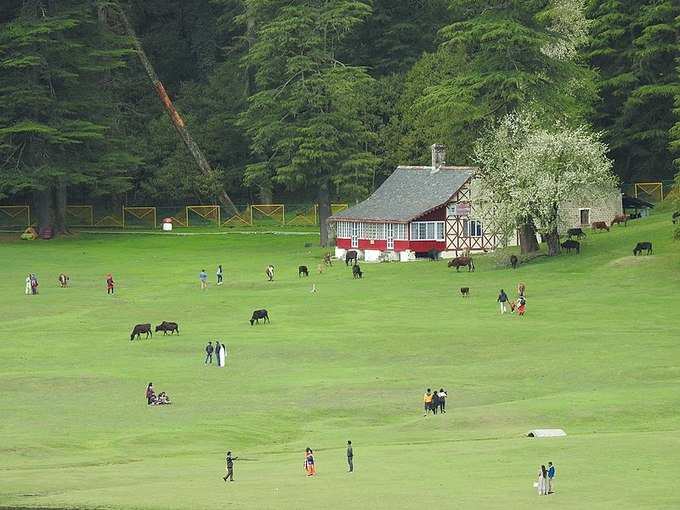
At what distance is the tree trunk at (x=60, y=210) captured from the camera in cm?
14250

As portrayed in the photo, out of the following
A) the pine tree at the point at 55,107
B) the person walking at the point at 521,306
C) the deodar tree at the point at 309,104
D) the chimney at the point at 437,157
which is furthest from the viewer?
the pine tree at the point at 55,107

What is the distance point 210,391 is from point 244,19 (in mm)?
77054

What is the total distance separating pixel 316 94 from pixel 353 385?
64.5 metres

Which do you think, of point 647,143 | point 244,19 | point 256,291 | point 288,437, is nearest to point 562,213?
point 256,291

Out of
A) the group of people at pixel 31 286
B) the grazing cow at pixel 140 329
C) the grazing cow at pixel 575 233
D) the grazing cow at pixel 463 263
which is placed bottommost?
the grazing cow at pixel 140 329

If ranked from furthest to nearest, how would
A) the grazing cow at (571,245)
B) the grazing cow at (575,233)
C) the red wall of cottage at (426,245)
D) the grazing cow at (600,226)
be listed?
1. the grazing cow at (600,226)
2. the red wall of cottage at (426,245)
3. the grazing cow at (575,233)
4. the grazing cow at (571,245)

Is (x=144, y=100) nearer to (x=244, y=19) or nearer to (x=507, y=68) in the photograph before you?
(x=244, y=19)

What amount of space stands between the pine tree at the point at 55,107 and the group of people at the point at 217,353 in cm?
6258

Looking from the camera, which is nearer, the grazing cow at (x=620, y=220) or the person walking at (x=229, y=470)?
the person walking at (x=229, y=470)

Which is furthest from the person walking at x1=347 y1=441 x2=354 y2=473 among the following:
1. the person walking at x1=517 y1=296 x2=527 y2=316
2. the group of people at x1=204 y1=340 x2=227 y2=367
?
the person walking at x1=517 y1=296 x2=527 y2=316

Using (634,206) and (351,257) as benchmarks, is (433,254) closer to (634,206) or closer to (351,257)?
(351,257)

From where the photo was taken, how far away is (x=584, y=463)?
50156mm

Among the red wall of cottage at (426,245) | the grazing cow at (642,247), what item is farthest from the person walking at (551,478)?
the red wall of cottage at (426,245)

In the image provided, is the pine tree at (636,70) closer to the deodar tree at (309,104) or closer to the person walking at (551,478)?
the deodar tree at (309,104)
